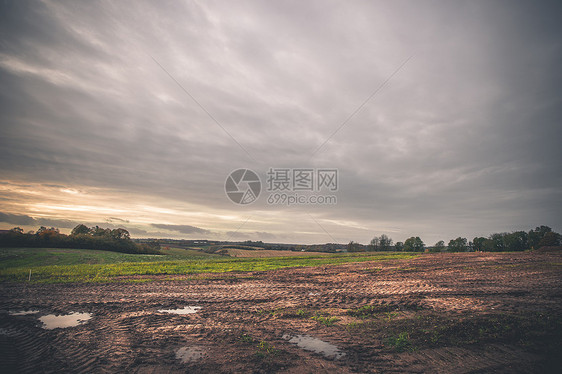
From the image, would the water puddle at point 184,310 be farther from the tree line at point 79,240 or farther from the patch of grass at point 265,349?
the tree line at point 79,240

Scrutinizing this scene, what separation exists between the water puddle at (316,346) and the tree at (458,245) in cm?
12620

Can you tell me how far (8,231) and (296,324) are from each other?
82227 millimetres

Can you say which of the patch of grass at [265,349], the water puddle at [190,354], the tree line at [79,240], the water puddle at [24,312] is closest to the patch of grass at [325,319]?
the patch of grass at [265,349]

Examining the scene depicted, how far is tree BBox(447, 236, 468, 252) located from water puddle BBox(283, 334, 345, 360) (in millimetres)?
126199

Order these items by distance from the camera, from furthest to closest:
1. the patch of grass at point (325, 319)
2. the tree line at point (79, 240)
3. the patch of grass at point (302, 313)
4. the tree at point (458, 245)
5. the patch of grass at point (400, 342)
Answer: the tree at point (458, 245), the tree line at point (79, 240), the patch of grass at point (302, 313), the patch of grass at point (325, 319), the patch of grass at point (400, 342)

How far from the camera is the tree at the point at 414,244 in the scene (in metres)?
112

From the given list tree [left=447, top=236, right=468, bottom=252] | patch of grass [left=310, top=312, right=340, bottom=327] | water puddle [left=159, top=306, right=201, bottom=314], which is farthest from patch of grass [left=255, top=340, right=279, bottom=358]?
tree [left=447, top=236, right=468, bottom=252]

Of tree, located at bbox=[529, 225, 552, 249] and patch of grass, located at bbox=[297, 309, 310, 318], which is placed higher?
tree, located at bbox=[529, 225, 552, 249]

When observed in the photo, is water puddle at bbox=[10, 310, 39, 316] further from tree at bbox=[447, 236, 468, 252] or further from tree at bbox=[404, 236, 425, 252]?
tree at bbox=[447, 236, 468, 252]

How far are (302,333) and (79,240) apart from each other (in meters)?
83.0

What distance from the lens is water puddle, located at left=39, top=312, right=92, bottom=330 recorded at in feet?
32.8

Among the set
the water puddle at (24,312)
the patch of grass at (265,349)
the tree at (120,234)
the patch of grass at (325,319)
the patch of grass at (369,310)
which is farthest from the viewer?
the tree at (120,234)

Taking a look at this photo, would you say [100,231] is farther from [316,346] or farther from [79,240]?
[316,346]

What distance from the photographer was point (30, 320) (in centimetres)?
1064
